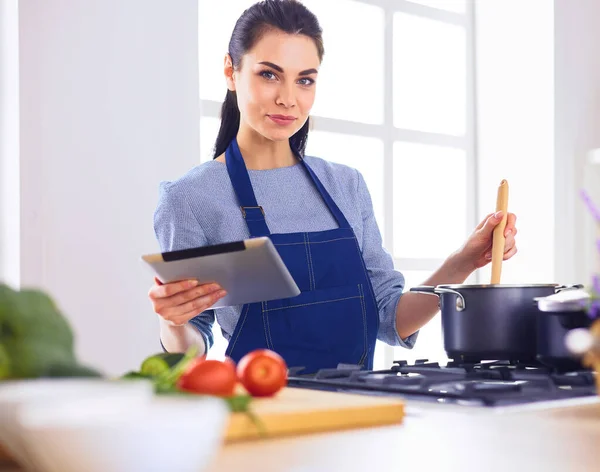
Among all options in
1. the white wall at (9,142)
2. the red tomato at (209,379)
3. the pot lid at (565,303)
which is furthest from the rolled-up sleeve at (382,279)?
the red tomato at (209,379)

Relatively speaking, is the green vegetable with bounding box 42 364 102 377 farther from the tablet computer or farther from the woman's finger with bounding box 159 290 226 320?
the woman's finger with bounding box 159 290 226 320

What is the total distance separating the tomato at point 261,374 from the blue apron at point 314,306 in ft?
2.71

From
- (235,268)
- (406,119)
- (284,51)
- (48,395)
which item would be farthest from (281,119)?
(406,119)

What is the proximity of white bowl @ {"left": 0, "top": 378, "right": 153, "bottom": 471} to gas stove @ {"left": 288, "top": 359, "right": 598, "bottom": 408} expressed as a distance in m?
0.60

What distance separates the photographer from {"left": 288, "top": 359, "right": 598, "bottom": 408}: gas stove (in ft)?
3.55

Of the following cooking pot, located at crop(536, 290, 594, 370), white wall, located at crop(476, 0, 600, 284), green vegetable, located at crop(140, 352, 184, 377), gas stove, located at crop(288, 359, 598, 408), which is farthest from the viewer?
white wall, located at crop(476, 0, 600, 284)

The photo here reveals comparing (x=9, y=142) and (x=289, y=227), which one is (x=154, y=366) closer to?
(x=289, y=227)

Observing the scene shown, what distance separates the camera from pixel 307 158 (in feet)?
7.50

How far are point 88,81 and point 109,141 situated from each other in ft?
0.64

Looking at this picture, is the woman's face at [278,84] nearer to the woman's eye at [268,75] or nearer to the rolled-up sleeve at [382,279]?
the woman's eye at [268,75]

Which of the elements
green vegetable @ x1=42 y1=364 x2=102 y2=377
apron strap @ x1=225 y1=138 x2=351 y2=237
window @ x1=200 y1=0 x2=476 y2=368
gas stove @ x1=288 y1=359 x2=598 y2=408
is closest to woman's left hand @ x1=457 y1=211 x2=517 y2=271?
apron strap @ x1=225 y1=138 x2=351 y2=237

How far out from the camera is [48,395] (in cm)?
55

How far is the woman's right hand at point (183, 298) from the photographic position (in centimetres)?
156

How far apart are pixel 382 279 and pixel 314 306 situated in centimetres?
27
